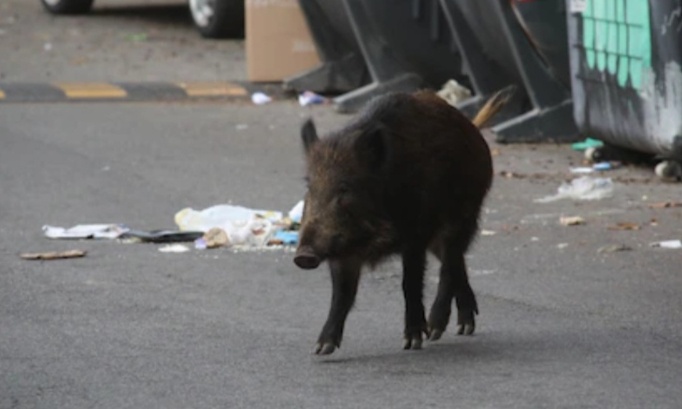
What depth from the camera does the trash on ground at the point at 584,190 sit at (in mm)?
10203

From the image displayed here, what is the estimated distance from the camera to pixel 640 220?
9406 mm

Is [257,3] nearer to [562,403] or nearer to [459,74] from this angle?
[459,74]

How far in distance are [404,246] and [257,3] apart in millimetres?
8494

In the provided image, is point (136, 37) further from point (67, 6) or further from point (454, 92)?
point (454, 92)

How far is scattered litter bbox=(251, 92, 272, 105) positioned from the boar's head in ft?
26.8

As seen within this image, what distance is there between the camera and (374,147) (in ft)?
20.7

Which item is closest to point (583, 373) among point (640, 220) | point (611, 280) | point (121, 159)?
point (611, 280)

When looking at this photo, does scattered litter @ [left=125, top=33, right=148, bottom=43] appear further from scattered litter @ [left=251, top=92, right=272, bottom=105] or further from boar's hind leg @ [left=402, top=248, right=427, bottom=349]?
boar's hind leg @ [left=402, top=248, right=427, bottom=349]

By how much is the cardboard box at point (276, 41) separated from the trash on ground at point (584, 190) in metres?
4.83

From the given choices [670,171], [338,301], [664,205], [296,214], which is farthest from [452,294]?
[670,171]

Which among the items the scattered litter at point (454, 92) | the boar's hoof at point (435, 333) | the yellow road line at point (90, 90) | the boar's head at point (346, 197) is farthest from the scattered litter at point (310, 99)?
the boar's head at point (346, 197)

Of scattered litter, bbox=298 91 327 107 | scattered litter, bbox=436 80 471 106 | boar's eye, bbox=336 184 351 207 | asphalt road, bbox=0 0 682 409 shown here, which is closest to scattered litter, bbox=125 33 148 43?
scattered litter, bbox=298 91 327 107

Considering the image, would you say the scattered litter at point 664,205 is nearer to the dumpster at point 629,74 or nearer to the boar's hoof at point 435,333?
the dumpster at point 629,74

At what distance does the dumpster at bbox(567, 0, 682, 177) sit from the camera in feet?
32.4
